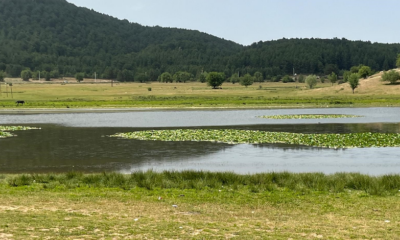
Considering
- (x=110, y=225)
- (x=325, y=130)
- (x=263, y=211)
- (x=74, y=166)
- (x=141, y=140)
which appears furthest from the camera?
(x=325, y=130)

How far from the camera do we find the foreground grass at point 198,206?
13.8 m

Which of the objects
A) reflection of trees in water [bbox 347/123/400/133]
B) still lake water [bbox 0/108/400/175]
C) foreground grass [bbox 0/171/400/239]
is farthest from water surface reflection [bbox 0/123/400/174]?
reflection of trees in water [bbox 347/123/400/133]

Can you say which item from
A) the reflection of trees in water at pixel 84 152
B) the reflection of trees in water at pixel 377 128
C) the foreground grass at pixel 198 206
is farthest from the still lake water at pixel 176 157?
the reflection of trees in water at pixel 377 128

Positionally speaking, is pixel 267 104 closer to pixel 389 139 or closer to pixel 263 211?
pixel 389 139

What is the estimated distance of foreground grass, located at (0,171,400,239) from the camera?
45.2 ft

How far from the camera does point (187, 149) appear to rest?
36.9 meters

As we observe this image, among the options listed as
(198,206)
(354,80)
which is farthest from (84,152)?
(354,80)

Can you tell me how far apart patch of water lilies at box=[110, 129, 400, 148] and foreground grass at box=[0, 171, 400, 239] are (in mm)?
16443

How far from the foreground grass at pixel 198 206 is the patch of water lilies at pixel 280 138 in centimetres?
1644

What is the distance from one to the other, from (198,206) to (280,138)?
24.9 m

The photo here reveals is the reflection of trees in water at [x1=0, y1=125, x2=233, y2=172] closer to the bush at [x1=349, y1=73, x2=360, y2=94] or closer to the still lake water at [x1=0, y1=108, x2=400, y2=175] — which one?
the still lake water at [x1=0, y1=108, x2=400, y2=175]

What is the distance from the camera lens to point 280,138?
4162 cm

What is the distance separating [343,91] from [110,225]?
494 ft

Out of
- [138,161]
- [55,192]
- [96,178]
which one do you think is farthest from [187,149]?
[55,192]
